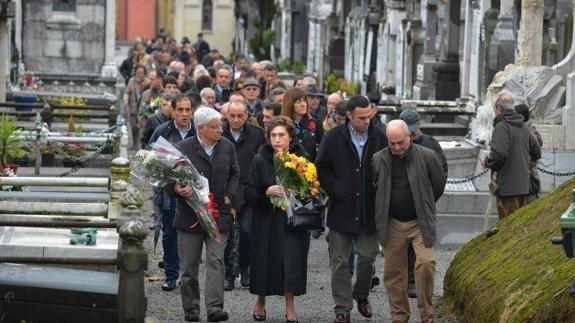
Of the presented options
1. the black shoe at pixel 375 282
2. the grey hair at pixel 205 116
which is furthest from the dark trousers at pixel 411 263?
the grey hair at pixel 205 116

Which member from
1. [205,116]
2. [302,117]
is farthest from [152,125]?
[205,116]

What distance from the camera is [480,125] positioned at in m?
21.8

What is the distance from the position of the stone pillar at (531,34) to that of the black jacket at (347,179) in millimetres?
8566

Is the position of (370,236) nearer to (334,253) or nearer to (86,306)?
(334,253)

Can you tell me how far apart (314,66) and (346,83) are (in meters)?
10.5

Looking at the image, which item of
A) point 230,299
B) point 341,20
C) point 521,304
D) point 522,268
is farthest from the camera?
point 341,20

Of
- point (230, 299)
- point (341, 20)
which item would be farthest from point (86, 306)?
point (341, 20)

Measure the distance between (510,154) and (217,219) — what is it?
14.2 ft

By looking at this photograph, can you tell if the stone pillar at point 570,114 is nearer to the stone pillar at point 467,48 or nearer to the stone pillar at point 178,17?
the stone pillar at point 467,48

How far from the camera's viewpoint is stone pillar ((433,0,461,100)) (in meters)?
32.0

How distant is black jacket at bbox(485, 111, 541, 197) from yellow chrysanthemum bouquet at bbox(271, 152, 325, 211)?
346 cm

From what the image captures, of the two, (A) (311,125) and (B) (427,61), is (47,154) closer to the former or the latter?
(A) (311,125)

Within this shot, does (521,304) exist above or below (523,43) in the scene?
below

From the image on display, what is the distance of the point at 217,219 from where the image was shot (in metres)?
14.3
